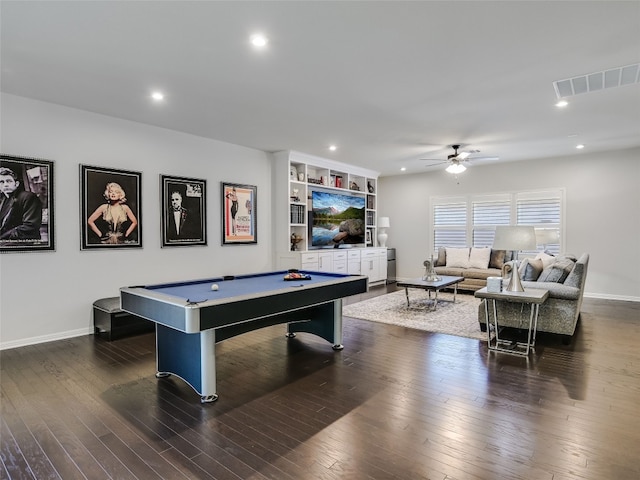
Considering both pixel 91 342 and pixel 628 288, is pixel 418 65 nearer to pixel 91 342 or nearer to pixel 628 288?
pixel 91 342

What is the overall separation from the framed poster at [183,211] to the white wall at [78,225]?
10 centimetres

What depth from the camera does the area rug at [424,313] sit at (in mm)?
4816

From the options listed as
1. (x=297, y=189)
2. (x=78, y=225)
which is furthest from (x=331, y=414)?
(x=297, y=189)

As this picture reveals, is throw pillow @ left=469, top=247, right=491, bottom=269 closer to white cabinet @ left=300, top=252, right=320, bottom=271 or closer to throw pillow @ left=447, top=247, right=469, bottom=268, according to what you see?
throw pillow @ left=447, top=247, right=469, bottom=268

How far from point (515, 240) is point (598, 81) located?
1739mm

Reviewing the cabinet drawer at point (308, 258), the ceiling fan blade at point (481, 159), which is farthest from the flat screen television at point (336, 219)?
the ceiling fan blade at point (481, 159)

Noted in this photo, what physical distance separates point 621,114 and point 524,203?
322 centimetres

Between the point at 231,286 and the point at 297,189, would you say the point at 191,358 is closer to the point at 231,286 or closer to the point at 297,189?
the point at 231,286

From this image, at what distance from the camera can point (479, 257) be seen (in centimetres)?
771

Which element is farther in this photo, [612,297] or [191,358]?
[612,297]

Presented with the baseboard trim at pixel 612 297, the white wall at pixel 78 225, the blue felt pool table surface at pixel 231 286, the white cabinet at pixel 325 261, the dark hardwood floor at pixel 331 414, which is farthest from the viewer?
the white cabinet at pixel 325 261

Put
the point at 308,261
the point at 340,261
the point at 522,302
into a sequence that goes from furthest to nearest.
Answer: the point at 340,261 → the point at 308,261 → the point at 522,302

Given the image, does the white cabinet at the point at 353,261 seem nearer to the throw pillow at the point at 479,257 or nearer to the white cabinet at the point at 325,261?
the white cabinet at the point at 325,261

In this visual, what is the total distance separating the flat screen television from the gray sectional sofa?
376cm
